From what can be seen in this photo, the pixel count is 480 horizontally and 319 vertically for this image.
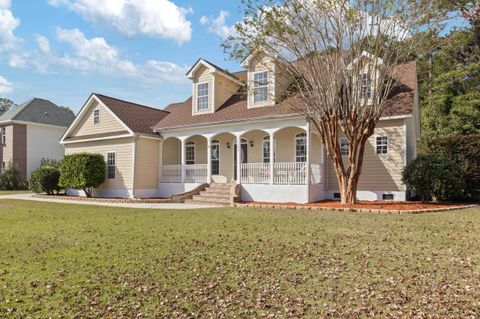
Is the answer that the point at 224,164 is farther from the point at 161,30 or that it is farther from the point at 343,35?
the point at 343,35

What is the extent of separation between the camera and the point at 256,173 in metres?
16.2

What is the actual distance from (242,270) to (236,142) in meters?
13.9

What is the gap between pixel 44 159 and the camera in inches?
1233

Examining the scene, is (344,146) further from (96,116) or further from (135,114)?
(96,116)

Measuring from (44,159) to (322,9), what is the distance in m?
28.6

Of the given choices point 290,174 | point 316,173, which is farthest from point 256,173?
point 316,173

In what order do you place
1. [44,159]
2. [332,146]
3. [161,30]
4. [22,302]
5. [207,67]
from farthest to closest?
[44,159] < [207,67] < [161,30] < [332,146] < [22,302]

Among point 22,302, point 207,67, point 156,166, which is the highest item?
point 207,67

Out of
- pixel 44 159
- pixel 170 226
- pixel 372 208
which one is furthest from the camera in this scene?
pixel 44 159

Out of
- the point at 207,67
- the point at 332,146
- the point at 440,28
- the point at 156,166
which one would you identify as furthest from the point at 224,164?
the point at 440,28

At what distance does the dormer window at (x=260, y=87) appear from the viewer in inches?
686

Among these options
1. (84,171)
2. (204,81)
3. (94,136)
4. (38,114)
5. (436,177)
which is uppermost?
(38,114)

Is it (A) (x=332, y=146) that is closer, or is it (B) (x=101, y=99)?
(A) (x=332, y=146)

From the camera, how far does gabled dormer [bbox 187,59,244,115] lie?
1927cm
